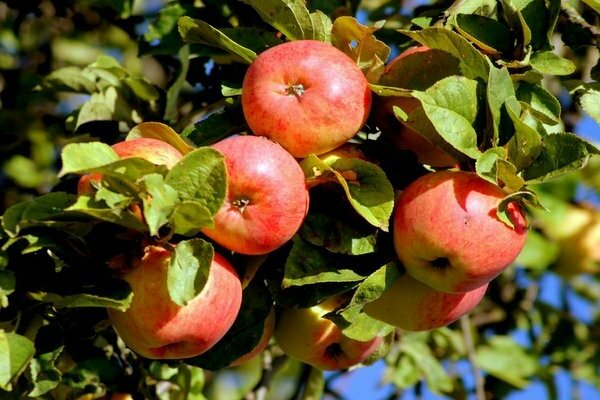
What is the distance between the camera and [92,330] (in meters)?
1.33

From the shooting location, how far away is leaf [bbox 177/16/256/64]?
4.63 ft

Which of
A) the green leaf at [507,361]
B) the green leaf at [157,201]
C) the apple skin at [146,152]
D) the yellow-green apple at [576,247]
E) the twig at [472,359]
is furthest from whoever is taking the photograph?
the yellow-green apple at [576,247]

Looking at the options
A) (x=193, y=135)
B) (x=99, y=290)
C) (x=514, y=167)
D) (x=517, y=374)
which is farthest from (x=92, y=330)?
(x=517, y=374)

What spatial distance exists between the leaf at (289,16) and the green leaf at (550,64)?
314 mm

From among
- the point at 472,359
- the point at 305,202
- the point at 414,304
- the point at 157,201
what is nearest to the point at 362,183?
the point at 305,202

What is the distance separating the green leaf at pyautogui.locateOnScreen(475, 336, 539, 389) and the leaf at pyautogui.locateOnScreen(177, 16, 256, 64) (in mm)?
1347

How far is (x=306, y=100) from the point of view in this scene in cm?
134

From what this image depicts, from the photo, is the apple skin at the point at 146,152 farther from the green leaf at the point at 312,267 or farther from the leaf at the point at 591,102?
the leaf at the point at 591,102

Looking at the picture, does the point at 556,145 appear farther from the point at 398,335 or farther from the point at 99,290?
the point at 398,335

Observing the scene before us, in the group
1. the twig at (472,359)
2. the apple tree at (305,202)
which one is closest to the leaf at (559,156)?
the apple tree at (305,202)

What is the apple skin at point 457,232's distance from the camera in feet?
4.23

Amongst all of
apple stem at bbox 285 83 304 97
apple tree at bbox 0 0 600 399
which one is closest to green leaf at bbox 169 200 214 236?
apple tree at bbox 0 0 600 399

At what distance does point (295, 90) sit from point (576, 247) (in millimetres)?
1542

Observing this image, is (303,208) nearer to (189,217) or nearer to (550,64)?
(189,217)
